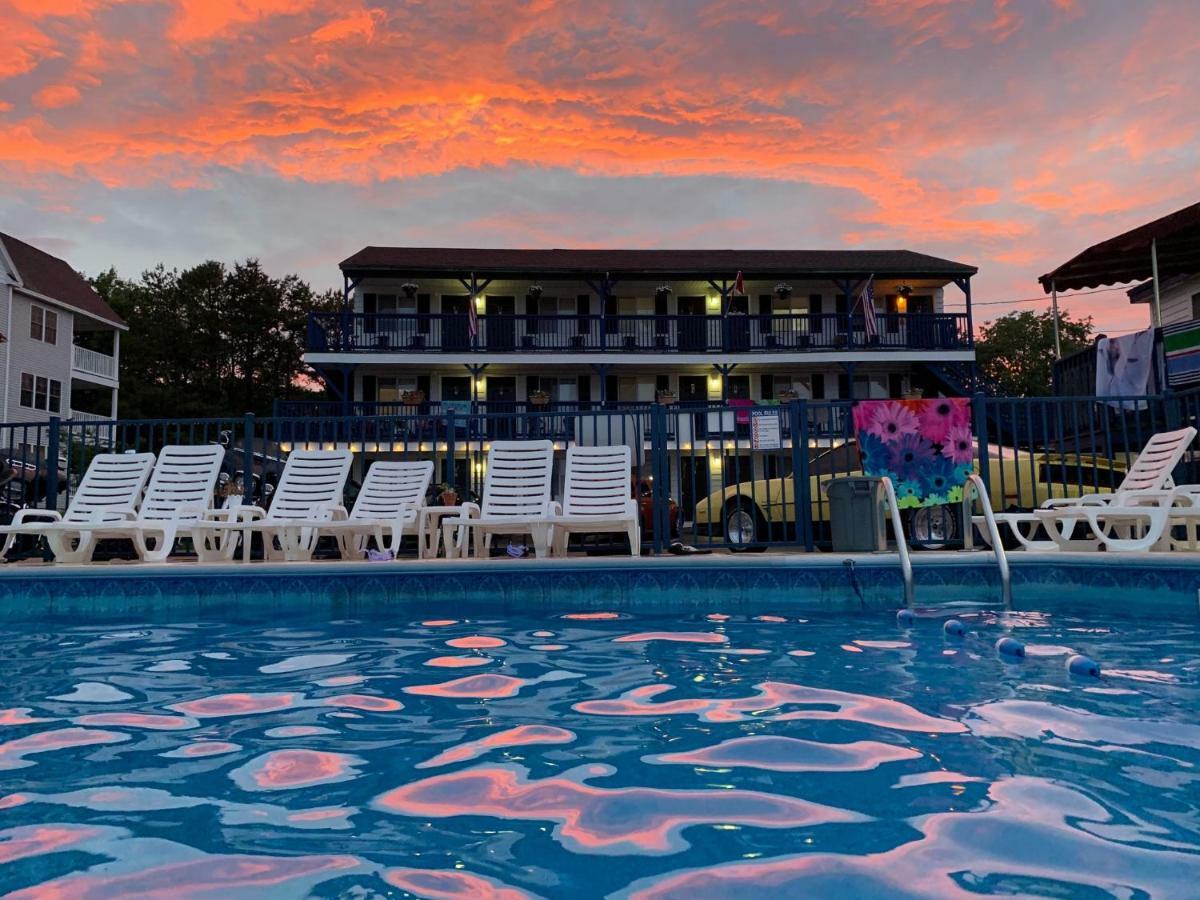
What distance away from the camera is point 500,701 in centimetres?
326

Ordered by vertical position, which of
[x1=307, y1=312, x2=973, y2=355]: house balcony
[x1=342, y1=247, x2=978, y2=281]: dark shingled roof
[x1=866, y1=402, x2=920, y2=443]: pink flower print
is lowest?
[x1=866, y1=402, x2=920, y2=443]: pink flower print

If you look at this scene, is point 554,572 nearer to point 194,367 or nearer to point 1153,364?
point 1153,364

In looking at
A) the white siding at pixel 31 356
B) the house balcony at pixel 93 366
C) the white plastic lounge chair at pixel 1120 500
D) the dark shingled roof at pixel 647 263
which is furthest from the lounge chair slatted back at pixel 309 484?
the house balcony at pixel 93 366

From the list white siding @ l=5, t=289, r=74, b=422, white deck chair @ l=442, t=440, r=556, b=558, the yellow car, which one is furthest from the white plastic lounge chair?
white siding @ l=5, t=289, r=74, b=422

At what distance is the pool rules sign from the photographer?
8.28m

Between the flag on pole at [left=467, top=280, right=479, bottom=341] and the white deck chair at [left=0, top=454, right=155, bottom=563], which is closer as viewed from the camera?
the white deck chair at [left=0, top=454, right=155, bottom=563]

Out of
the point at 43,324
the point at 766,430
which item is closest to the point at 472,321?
the point at 766,430

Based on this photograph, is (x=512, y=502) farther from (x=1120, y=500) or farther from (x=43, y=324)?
(x=43, y=324)

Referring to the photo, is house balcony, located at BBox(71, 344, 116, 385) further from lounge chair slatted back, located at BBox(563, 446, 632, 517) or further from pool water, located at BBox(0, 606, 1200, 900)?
→ pool water, located at BBox(0, 606, 1200, 900)

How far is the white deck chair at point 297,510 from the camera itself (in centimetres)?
768

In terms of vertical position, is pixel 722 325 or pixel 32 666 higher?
pixel 722 325

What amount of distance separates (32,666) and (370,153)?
50.3ft

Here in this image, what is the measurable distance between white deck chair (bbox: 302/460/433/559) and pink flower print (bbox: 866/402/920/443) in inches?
165

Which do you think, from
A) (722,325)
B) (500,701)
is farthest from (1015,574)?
(722,325)
